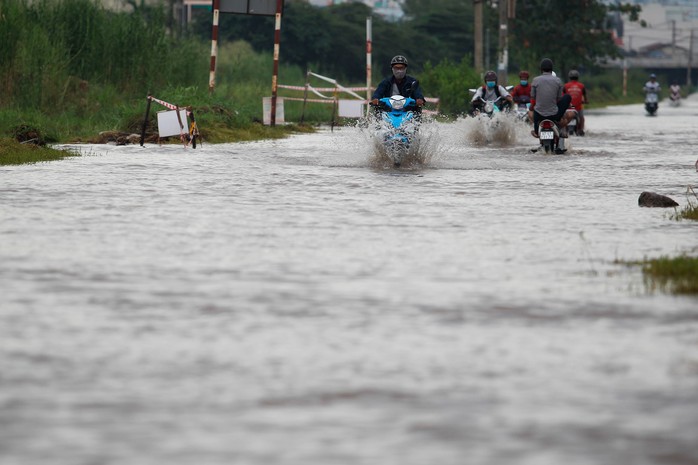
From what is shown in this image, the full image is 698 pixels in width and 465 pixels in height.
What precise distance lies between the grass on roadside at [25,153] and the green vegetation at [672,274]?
13106 mm

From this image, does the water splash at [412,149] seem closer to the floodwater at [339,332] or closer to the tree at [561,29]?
the floodwater at [339,332]

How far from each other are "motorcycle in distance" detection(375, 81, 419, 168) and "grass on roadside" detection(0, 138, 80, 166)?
4688 mm

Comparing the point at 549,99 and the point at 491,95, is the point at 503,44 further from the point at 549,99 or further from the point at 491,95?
the point at 549,99

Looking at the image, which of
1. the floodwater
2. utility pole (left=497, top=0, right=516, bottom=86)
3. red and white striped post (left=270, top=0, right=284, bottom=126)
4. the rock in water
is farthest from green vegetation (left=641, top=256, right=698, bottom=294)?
utility pole (left=497, top=0, right=516, bottom=86)

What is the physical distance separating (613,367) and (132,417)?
7.42ft

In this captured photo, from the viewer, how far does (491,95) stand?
1329 inches

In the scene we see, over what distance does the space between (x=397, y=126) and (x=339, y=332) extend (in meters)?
15.4

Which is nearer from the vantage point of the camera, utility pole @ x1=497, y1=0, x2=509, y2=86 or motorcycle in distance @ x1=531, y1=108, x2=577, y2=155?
motorcycle in distance @ x1=531, y1=108, x2=577, y2=155

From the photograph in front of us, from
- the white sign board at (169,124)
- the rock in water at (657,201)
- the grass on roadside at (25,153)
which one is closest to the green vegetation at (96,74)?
the white sign board at (169,124)

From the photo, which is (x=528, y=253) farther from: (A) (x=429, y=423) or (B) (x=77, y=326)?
(A) (x=429, y=423)

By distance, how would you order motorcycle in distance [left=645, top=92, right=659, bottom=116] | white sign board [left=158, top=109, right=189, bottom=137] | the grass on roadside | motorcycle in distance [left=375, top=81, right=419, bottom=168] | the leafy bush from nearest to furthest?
the grass on roadside → motorcycle in distance [left=375, top=81, right=419, bottom=168] → white sign board [left=158, top=109, right=189, bottom=137] → the leafy bush → motorcycle in distance [left=645, top=92, right=659, bottom=116]

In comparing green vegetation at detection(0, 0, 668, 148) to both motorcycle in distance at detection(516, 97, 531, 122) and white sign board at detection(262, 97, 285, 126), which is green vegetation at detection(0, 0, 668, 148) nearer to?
white sign board at detection(262, 97, 285, 126)

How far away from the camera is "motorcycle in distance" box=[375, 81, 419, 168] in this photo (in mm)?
23406

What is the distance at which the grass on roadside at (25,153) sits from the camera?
2278 cm
